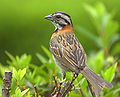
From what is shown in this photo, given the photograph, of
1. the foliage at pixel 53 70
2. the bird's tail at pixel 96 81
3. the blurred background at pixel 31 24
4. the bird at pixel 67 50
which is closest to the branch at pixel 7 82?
the foliage at pixel 53 70

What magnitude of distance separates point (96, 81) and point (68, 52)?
0.84m

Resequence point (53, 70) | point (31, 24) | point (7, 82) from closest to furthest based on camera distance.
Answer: point (7, 82)
point (53, 70)
point (31, 24)

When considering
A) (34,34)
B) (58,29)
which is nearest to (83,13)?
(34,34)

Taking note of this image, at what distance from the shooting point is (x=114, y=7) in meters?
9.13

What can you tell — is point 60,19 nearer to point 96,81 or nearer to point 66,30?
point 66,30

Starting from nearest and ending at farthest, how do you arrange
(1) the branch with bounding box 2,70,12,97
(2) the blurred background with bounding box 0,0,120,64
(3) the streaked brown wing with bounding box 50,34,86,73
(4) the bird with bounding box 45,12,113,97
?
(1) the branch with bounding box 2,70,12,97 < (4) the bird with bounding box 45,12,113,97 < (3) the streaked brown wing with bounding box 50,34,86,73 < (2) the blurred background with bounding box 0,0,120,64

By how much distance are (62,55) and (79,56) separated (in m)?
0.30

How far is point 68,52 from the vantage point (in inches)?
157

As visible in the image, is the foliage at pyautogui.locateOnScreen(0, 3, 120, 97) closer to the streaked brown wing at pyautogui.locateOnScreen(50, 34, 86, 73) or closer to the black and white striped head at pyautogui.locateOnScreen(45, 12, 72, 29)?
the streaked brown wing at pyautogui.locateOnScreen(50, 34, 86, 73)

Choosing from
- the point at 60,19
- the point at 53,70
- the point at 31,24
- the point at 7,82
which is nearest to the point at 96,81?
the point at 53,70

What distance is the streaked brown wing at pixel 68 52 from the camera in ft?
12.4

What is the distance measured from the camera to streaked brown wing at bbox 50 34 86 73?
3.77 m

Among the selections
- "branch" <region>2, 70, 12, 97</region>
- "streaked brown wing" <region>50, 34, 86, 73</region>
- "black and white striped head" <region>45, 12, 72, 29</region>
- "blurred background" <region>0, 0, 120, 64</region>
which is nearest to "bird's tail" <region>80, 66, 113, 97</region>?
"streaked brown wing" <region>50, 34, 86, 73</region>

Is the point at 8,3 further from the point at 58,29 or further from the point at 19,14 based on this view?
the point at 58,29
